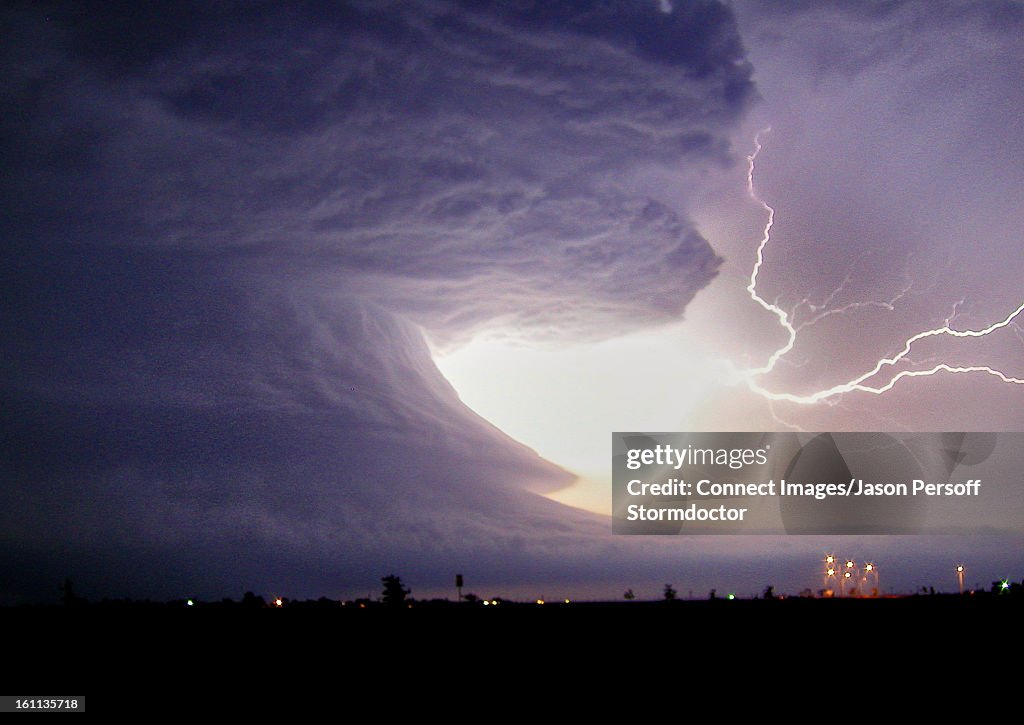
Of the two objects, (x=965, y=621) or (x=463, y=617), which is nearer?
(x=965, y=621)

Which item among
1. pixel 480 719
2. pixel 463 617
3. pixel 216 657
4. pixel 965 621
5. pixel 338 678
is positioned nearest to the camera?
pixel 480 719

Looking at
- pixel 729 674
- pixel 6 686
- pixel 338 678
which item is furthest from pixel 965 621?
pixel 6 686

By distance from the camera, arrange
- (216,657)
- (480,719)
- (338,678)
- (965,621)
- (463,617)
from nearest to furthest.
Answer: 1. (480,719)
2. (338,678)
3. (216,657)
4. (965,621)
5. (463,617)

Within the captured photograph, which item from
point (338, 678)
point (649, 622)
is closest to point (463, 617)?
point (649, 622)

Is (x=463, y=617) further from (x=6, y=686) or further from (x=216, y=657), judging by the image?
(x=6, y=686)

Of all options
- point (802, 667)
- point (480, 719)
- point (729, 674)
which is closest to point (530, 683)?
point (480, 719)

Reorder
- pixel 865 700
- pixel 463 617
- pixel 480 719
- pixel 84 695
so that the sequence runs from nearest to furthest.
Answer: pixel 480 719 → pixel 865 700 → pixel 84 695 → pixel 463 617

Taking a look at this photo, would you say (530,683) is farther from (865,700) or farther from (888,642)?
(888,642)

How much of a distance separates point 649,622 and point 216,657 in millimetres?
14309

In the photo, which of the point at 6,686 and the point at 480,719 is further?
the point at 6,686

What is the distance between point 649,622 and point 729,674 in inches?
417

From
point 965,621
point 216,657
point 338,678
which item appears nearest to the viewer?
point 338,678

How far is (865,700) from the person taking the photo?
16.3 meters

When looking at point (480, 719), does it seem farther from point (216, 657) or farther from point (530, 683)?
point (216, 657)
